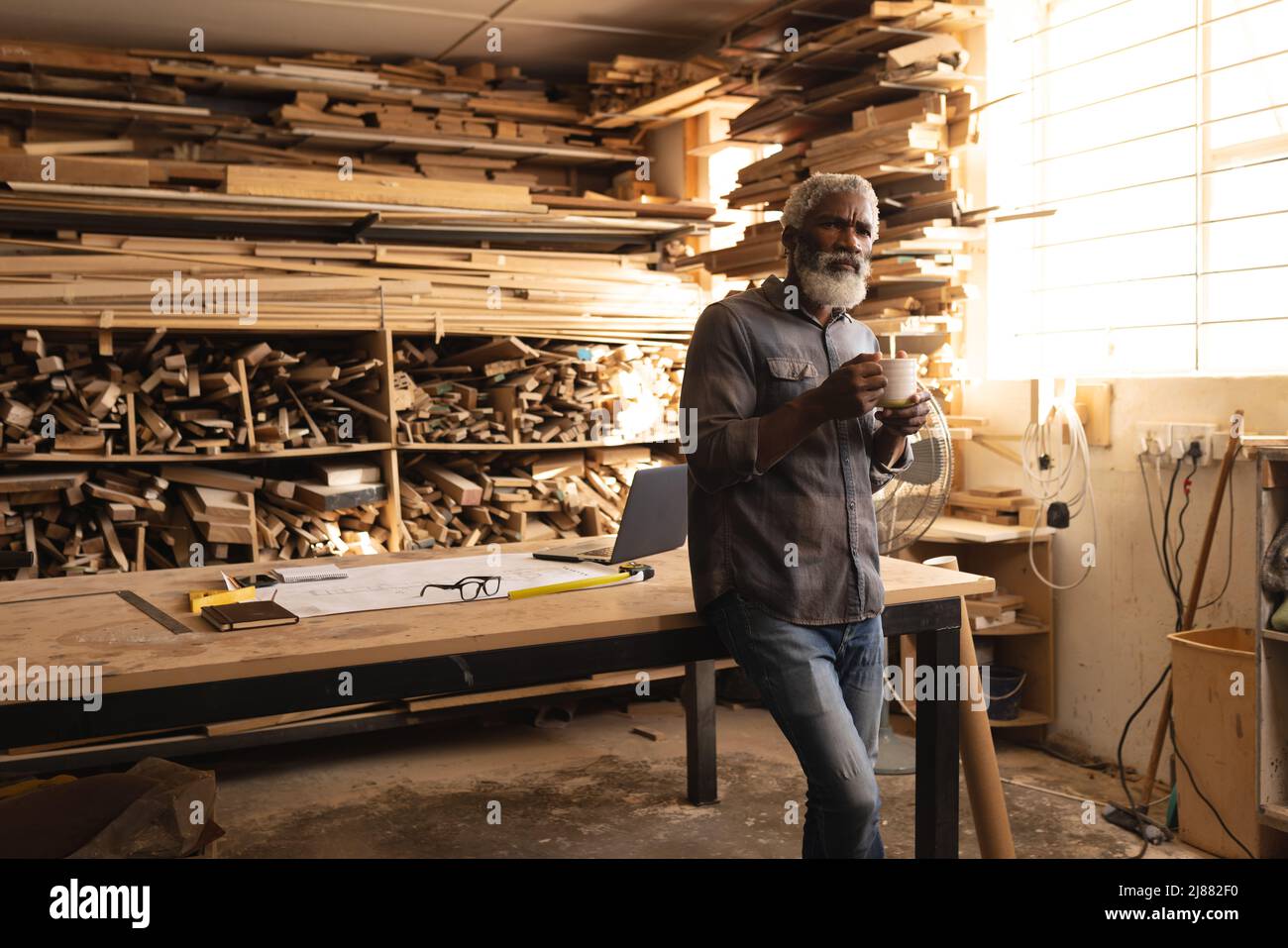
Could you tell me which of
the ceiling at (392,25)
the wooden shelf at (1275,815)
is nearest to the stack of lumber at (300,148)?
the ceiling at (392,25)

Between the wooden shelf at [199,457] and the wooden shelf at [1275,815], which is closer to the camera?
the wooden shelf at [1275,815]

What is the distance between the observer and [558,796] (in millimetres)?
4887

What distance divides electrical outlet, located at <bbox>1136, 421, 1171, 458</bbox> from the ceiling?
9.25 ft

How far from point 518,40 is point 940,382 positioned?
2.85m

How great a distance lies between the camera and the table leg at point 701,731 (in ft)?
15.5

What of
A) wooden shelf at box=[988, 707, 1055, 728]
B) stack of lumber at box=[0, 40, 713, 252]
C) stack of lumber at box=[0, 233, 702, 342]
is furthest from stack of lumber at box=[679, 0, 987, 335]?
wooden shelf at box=[988, 707, 1055, 728]

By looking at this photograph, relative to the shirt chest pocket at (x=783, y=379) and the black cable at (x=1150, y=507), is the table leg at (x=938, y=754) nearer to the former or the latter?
the shirt chest pocket at (x=783, y=379)

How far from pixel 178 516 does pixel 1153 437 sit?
424cm

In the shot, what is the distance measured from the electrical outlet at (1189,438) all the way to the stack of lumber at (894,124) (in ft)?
3.82

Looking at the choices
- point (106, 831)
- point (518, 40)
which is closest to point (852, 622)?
point (106, 831)

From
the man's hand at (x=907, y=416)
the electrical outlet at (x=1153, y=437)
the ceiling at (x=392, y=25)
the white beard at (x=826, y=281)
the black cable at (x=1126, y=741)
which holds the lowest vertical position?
the black cable at (x=1126, y=741)

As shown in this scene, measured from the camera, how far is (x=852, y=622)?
2861mm

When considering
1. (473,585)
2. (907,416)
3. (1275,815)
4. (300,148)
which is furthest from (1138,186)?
(300,148)

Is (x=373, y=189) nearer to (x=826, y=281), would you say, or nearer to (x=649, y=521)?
(x=649, y=521)
